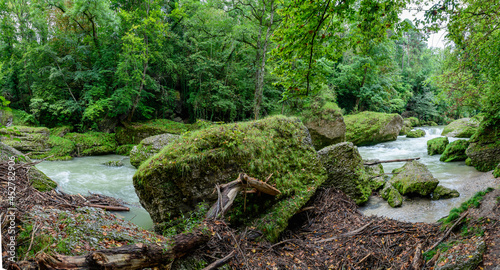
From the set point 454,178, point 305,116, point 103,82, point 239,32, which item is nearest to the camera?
point 454,178

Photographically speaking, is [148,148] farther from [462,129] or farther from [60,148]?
[462,129]

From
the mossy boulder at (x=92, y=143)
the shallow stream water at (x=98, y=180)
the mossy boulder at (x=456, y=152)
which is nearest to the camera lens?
the shallow stream water at (x=98, y=180)

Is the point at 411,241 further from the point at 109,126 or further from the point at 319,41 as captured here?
the point at 109,126

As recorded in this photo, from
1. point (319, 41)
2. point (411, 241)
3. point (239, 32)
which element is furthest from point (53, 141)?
point (411, 241)

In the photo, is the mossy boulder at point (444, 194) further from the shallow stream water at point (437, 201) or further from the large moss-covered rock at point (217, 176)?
the large moss-covered rock at point (217, 176)

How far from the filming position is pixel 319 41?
3.47 m

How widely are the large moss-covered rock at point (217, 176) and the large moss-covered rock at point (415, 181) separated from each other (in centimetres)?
331

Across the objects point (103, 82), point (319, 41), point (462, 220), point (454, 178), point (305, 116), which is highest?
point (103, 82)

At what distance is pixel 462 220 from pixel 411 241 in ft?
2.67

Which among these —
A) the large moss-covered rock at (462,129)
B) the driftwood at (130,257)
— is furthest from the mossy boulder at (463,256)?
the large moss-covered rock at (462,129)

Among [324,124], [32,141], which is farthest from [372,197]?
[32,141]

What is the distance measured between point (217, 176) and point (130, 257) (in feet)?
7.08

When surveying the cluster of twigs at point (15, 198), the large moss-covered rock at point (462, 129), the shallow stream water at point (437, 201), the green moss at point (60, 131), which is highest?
the green moss at point (60, 131)

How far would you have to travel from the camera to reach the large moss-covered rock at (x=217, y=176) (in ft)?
14.0
